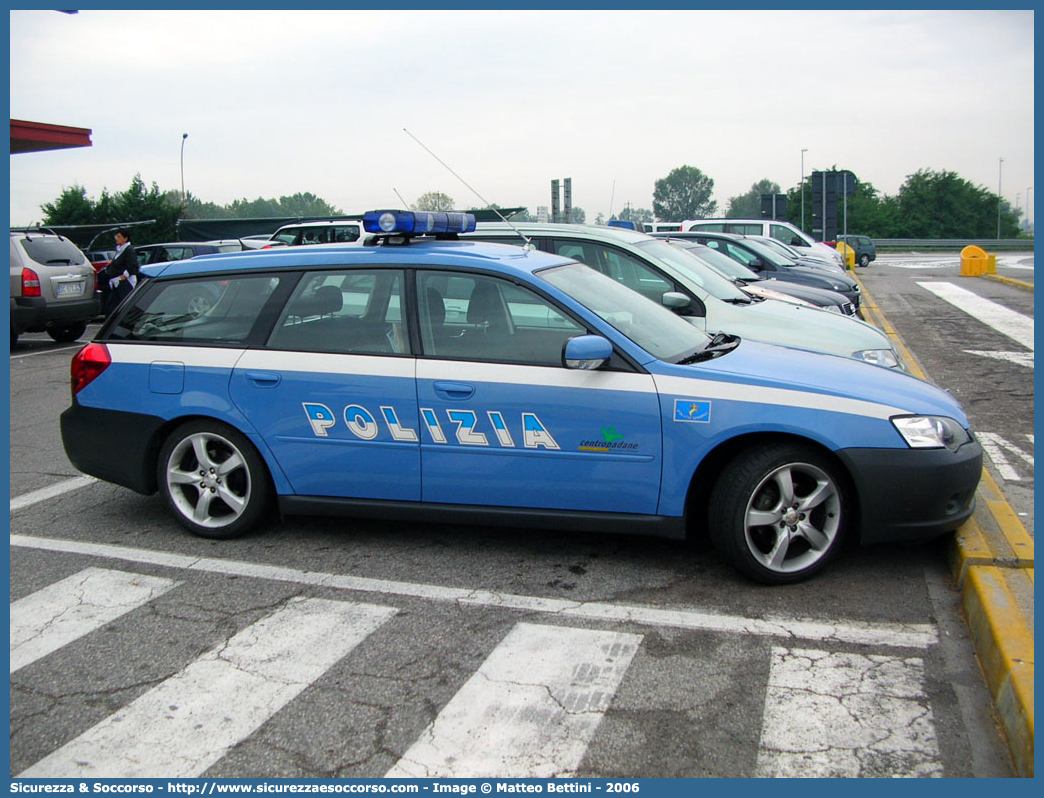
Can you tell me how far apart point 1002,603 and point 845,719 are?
108 cm

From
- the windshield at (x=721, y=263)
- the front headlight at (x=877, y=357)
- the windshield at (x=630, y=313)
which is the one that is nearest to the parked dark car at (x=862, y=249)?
the windshield at (x=721, y=263)

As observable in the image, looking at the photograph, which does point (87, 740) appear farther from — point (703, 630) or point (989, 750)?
point (989, 750)

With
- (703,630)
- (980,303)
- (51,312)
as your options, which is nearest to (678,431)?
(703,630)

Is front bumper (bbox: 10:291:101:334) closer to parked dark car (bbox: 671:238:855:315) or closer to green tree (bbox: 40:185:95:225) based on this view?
parked dark car (bbox: 671:238:855:315)

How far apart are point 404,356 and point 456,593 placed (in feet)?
4.03

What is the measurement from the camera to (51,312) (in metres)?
14.8

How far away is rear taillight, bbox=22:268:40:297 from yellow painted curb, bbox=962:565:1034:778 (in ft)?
45.4

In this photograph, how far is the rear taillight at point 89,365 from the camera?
220 inches

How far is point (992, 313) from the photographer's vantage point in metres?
17.4

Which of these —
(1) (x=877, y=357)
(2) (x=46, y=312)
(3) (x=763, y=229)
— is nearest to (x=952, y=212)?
(3) (x=763, y=229)

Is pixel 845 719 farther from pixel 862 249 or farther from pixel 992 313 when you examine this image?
pixel 862 249

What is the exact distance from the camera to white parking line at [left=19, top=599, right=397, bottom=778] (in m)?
3.25

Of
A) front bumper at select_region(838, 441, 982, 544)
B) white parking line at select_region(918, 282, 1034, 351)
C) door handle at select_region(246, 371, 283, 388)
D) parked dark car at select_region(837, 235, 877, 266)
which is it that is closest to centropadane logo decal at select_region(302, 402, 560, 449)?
door handle at select_region(246, 371, 283, 388)

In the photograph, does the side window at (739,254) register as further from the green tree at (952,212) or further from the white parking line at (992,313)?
the green tree at (952,212)
